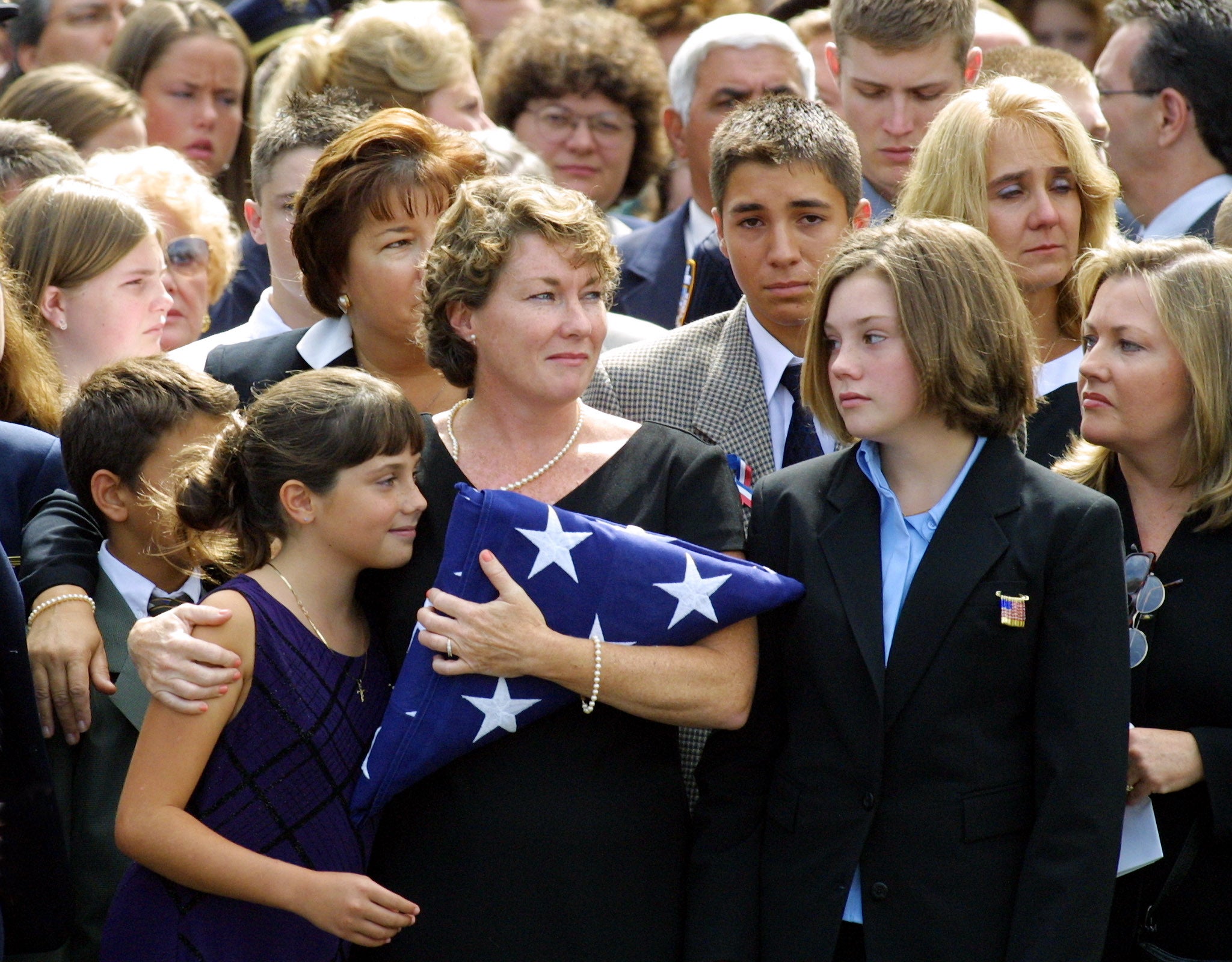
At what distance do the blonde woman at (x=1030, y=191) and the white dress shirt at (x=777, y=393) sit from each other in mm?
540

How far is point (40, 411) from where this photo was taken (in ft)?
12.3

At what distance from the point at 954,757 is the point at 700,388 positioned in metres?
1.38

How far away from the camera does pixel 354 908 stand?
2703 millimetres

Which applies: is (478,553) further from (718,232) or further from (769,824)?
(718,232)

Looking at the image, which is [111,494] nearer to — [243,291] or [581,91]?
[243,291]

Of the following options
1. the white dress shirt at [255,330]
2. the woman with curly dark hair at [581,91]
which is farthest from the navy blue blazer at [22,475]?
the woman with curly dark hair at [581,91]

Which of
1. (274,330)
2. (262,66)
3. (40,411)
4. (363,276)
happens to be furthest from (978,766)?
(262,66)

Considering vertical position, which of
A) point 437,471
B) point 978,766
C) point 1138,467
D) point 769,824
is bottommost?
point 769,824

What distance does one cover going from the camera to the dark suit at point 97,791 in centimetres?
318

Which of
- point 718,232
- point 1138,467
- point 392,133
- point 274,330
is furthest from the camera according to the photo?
point 274,330

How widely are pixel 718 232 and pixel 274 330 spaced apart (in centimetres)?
140

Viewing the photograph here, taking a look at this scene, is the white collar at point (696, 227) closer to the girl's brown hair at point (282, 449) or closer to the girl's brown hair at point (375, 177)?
the girl's brown hair at point (375, 177)

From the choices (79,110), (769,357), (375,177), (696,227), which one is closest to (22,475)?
(375,177)

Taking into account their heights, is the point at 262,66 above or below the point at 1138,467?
above
